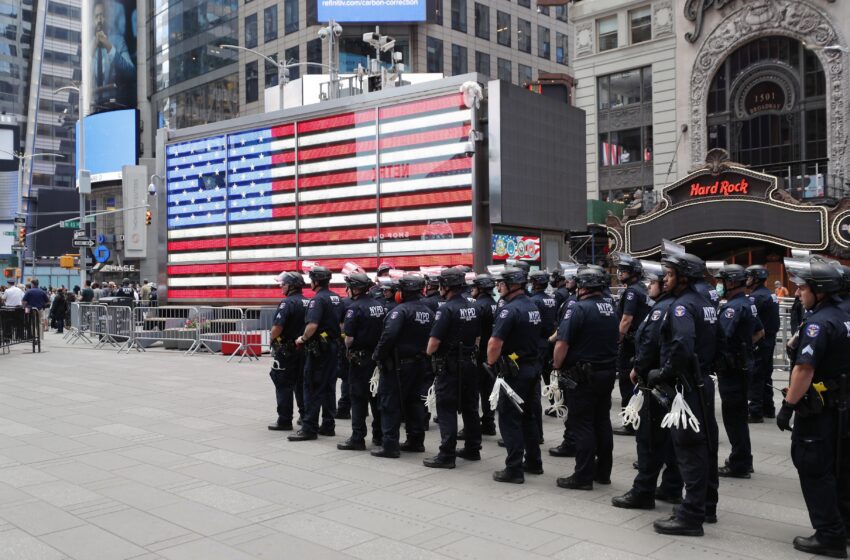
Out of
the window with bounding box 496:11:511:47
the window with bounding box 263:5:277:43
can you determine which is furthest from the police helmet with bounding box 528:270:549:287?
the window with bounding box 496:11:511:47

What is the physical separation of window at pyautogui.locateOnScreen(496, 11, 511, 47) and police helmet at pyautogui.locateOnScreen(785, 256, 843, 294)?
2384 inches

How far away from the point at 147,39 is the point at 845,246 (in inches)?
2783

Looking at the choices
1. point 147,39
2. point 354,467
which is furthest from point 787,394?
point 147,39

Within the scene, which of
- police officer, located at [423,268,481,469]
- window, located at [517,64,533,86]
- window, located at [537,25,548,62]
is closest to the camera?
police officer, located at [423,268,481,469]

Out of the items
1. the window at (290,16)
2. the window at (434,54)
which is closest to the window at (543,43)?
the window at (434,54)

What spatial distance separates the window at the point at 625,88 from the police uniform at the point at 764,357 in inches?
1008

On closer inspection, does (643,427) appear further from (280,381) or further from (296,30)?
(296,30)

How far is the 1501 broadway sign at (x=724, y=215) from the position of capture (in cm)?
2594

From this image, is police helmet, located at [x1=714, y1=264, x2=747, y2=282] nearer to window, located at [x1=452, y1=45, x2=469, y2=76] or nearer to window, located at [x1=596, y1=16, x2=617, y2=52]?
window, located at [x1=596, y1=16, x2=617, y2=52]

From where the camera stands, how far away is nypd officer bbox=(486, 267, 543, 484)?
777cm

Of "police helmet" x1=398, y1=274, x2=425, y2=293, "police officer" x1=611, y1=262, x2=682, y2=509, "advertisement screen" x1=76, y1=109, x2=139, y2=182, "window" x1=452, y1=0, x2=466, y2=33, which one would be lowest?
"police officer" x1=611, y1=262, x2=682, y2=509

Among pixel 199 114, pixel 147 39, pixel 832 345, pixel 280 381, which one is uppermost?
pixel 147 39

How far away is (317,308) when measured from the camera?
10.0 metres

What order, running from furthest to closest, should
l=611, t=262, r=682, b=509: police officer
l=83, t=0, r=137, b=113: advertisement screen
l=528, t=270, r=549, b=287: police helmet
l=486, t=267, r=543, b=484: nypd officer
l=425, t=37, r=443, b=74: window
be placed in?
l=83, t=0, r=137, b=113: advertisement screen < l=425, t=37, r=443, b=74: window < l=528, t=270, r=549, b=287: police helmet < l=486, t=267, r=543, b=484: nypd officer < l=611, t=262, r=682, b=509: police officer
